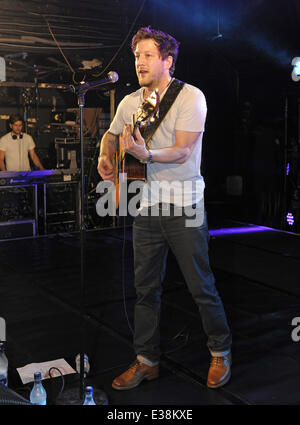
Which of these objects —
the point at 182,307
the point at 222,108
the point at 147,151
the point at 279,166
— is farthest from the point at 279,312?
the point at 222,108

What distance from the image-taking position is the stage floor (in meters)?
3.36

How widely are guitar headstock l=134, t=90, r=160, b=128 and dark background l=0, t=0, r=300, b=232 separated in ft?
16.4

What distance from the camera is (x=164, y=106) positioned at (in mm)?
3131

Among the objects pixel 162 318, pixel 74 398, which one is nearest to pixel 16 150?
pixel 162 318

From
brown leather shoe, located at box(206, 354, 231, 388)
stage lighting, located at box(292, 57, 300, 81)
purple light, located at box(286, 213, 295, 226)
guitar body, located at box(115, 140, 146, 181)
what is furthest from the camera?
purple light, located at box(286, 213, 295, 226)

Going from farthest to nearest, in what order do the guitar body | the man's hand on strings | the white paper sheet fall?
the white paper sheet < the guitar body < the man's hand on strings

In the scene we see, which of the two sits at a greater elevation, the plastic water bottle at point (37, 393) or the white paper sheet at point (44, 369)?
the plastic water bottle at point (37, 393)

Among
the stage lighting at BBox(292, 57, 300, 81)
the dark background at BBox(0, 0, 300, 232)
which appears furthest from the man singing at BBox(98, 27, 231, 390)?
the stage lighting at BBox(292, 57, 300, 81)

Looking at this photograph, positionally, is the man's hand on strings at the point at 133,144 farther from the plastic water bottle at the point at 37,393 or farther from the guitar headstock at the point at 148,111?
the plastic water bottle at the point at 37,393

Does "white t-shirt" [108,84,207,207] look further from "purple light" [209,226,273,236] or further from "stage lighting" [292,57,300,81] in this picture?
"stage lighting" [292,57,300,81]

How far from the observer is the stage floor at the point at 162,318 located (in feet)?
11.0

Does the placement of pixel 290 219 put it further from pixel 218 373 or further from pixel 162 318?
pixel 218 373

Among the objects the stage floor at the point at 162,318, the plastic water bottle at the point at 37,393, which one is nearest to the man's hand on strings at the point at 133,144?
the stage floor at the point at 162,318

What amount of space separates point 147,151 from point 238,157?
7965mm
